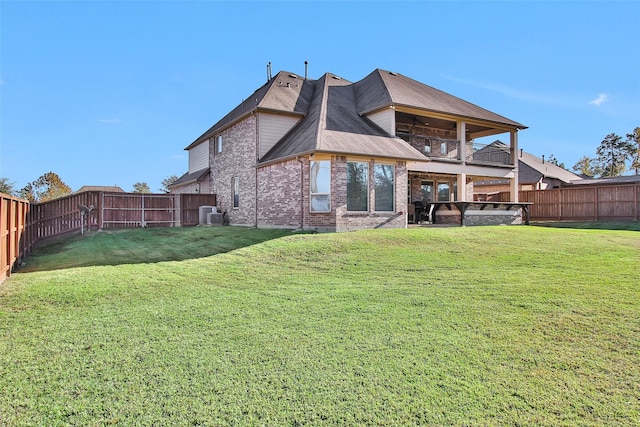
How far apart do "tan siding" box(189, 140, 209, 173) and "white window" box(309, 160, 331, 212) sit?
1258cm

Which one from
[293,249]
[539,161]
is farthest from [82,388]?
[539,161]

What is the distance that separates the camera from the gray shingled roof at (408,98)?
704 inches

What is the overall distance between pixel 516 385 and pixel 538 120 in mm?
23293

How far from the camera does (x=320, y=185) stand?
14211mm

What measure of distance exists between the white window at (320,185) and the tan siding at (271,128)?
13.7ft

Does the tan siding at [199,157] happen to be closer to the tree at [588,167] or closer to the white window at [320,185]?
the white window at [320,185]

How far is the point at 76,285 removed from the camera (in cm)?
705

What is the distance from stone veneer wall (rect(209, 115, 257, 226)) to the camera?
59.1ft

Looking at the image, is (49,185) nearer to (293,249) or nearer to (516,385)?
(293,249)

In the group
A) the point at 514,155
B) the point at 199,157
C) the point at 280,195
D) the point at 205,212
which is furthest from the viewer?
the point at 199,157

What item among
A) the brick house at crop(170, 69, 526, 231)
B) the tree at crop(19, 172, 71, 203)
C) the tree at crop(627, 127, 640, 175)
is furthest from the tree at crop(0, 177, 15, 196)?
the tree at crop(627, 127, 640, 175)

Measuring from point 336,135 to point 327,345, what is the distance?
11.6 metres

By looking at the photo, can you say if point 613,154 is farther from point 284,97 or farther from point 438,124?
point 284,97

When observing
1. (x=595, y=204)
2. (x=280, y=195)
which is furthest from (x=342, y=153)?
(x=595, y=204)
